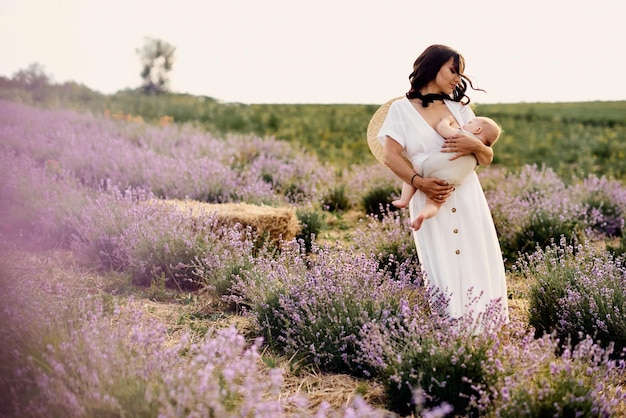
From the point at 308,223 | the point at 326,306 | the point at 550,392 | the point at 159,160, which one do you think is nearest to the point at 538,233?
the point at 308,223

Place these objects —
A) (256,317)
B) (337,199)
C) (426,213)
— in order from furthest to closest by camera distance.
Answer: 1. (337,199)
2. (256,317)
3. (426,213)

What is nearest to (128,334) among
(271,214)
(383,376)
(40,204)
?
(383,376)

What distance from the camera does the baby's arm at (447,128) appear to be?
11.2 ft

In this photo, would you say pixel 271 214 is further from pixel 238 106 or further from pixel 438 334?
pixel 238 106

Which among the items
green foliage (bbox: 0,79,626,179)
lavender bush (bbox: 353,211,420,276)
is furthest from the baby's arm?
green foliage (bbox: 0,79,626,179)

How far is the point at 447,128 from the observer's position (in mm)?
3412

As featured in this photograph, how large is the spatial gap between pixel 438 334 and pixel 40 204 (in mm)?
4103

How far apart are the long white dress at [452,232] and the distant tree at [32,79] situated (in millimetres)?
14188

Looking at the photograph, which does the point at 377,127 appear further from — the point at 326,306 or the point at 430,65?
the point at 326,306

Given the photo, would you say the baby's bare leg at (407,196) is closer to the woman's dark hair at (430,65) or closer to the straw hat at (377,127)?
the straw hat at (377,127)

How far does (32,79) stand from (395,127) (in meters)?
14.9

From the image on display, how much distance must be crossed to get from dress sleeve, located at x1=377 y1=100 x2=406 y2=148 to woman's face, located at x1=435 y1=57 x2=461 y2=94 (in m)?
0.27

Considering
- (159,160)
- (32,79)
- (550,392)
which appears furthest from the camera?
(32,79)

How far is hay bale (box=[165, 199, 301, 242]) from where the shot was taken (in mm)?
5172
